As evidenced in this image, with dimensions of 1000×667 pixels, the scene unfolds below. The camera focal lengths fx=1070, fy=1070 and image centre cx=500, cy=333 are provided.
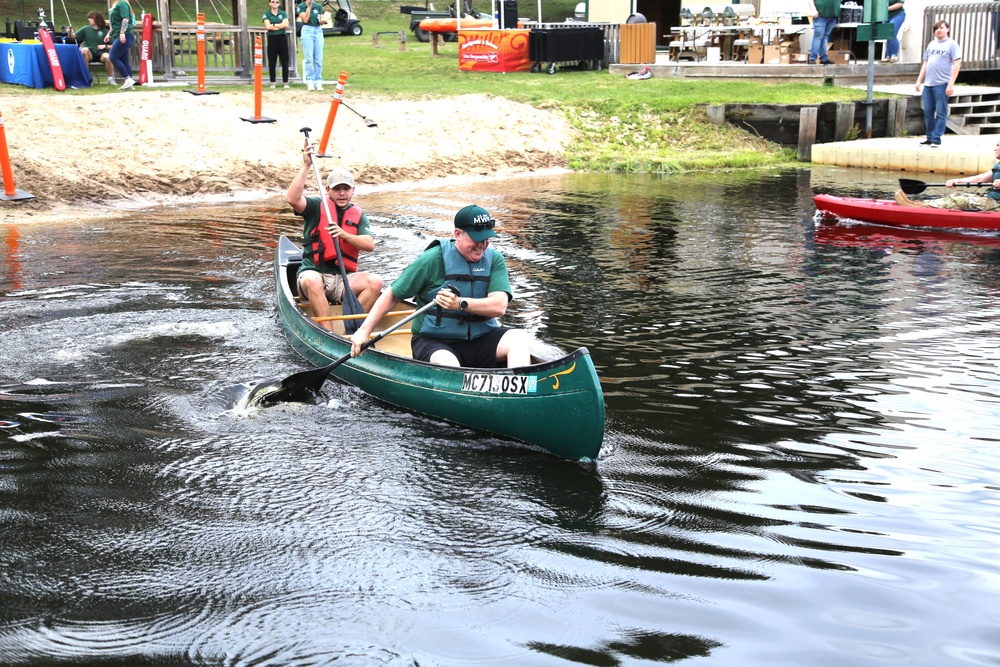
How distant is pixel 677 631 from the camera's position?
464cm

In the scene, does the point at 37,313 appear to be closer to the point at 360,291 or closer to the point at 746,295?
the point at 360,291

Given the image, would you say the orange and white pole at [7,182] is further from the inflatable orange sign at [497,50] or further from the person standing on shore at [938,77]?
the person standing on shore at [938,77]

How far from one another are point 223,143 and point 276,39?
4.22 meters

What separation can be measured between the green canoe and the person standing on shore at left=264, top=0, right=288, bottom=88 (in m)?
14.1

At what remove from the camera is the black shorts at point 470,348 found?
292 inches

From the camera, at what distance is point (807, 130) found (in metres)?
21.7

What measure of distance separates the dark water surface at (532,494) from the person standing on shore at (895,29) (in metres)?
15.1

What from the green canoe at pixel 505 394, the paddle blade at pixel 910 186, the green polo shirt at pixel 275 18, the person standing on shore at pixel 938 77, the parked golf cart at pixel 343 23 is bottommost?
the green canoe at pixel 505 394

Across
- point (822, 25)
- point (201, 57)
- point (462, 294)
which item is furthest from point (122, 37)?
point (462, 294)

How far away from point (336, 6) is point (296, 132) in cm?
2196

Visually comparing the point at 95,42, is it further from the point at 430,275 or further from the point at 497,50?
the point at 430,275

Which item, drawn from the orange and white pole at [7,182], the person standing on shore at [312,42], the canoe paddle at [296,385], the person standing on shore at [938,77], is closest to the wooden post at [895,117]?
the person standing on shore at [938,77]

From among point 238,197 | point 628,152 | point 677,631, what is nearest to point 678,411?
point 677,631

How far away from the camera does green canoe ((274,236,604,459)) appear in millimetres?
6430
